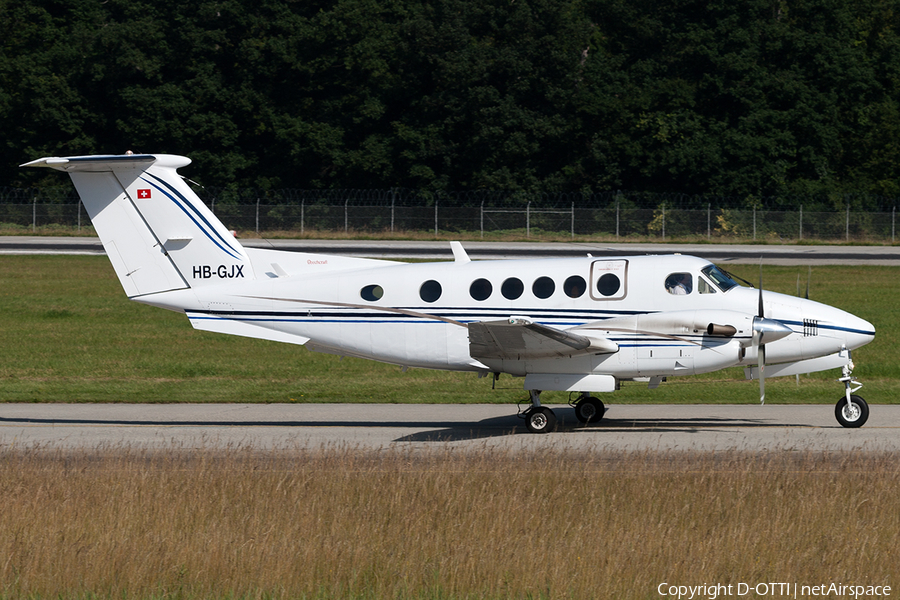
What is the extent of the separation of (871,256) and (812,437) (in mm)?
36958

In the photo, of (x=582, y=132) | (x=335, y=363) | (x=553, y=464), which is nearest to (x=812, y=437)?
(x=553, y=464)

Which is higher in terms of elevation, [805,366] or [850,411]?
[805,366]

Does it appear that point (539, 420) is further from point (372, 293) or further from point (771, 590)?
point (771, 590)

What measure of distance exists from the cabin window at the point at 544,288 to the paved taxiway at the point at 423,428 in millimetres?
2160

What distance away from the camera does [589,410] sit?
639 inches

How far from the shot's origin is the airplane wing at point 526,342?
14.2 m

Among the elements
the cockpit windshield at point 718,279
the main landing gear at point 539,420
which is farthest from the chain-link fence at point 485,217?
the main landing gear at point 539,420

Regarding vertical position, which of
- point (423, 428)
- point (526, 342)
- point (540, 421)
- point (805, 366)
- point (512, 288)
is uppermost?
point (512, 288)

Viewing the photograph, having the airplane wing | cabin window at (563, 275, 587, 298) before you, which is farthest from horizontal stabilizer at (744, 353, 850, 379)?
cabin window at (563, 275, 587, 298)

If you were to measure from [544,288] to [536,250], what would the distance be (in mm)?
34967

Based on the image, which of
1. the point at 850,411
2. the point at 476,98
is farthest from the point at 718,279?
the point at 476,98

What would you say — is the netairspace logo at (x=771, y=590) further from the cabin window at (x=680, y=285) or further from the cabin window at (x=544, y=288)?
the cabin window at (x=544, y=288)

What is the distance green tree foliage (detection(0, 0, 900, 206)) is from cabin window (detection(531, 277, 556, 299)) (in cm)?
4468

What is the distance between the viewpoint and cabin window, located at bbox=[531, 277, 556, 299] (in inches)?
605
